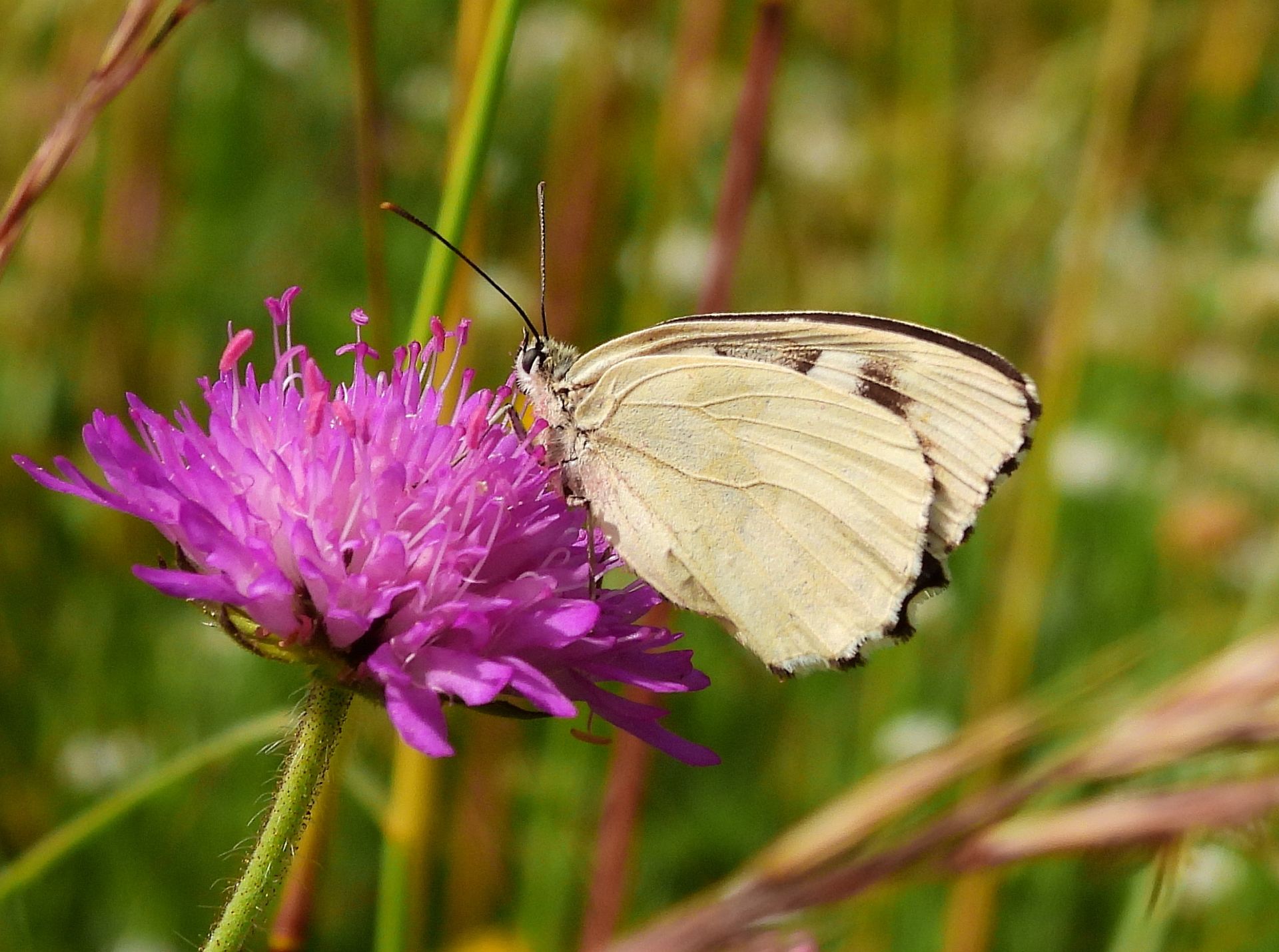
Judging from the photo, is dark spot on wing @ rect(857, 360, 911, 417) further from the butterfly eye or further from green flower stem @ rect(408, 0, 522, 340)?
green flower stem @ rect(408, 0, 522, 340)

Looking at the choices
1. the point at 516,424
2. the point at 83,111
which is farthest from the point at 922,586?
the point at 83,111

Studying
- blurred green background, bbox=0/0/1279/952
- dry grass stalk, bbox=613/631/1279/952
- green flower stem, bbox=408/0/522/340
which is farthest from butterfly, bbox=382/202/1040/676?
dry grass stalk, bbox=613/631/1279/952

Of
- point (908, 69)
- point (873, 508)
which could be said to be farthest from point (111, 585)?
point (908, 69)

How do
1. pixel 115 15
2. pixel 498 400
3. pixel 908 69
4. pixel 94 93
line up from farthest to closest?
1. pixel 908 69
2. pixel 115 15
3. pixel 498 400
4. pixel 94 93

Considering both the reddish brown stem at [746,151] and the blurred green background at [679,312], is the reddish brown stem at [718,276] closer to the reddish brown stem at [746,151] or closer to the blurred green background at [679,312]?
the reddish brown stem at [746,151]

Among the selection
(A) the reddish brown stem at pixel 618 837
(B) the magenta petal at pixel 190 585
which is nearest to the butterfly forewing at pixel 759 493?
(A) the reddish brown stem at pixel 618 837

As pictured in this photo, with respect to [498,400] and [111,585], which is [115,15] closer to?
[111,585]
